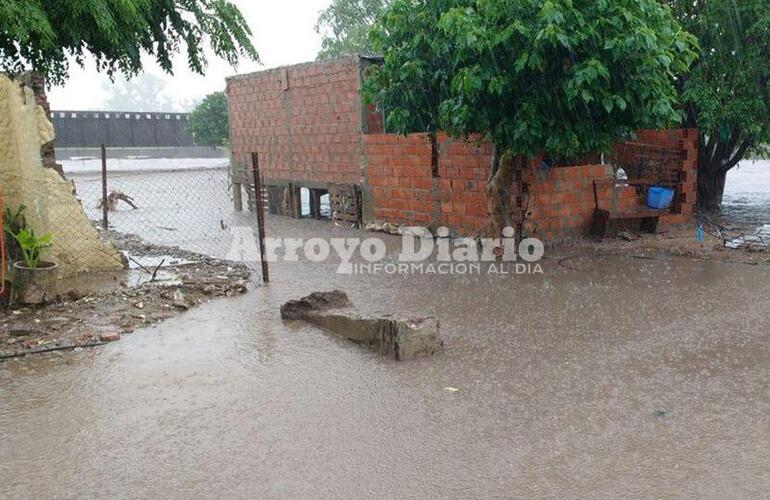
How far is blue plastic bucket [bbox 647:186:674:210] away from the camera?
11414mm

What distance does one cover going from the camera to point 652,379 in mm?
4918

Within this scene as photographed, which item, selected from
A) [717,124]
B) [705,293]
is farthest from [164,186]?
[705,293]

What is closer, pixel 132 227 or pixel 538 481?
pixel 538 481

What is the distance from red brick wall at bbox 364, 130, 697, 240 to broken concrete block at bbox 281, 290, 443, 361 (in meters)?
4.41

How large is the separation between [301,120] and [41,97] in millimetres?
6244

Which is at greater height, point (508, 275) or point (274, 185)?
point (274, 185)

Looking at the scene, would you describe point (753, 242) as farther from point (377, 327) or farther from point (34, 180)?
point (34, 180)

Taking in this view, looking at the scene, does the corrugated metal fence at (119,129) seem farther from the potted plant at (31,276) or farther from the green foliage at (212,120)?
the potted plant at (31,276)

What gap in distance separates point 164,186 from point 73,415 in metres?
20.0

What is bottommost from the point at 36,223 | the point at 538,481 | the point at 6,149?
the point at 538,481

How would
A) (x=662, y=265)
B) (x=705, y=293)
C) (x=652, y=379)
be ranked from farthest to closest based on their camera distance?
(x=662, y=265) → (x=705, y=293) → (x=652, y=379)

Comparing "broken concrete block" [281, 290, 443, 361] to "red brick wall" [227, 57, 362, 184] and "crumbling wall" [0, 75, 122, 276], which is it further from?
"red brick wall" [227, 57, 362, 184]

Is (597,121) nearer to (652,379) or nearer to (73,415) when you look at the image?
(652,379)

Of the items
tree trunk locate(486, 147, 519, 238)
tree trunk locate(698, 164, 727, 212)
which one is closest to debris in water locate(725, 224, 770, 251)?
tree trunk locate(698, 164, 727, 212)
